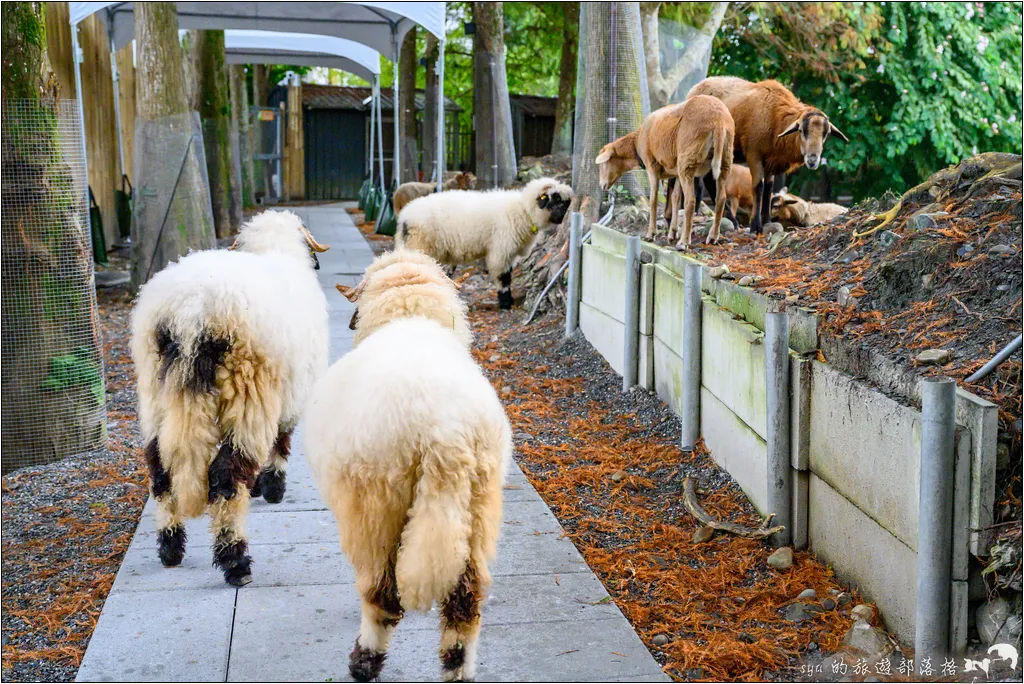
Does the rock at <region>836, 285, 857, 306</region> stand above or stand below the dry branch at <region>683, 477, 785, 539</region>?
above

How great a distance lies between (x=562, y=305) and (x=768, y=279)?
504 centimetres

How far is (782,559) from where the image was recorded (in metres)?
5.07

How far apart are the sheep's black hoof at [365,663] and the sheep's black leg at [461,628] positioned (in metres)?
0.25

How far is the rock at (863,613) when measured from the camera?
14.3ft

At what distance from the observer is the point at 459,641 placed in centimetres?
382

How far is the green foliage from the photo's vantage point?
19219mm

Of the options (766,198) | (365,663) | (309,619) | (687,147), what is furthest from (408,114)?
(365,663)

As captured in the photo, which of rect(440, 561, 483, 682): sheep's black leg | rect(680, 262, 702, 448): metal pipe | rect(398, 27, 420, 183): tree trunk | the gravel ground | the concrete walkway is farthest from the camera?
rect(398, 27, 420, 183): tree trunk

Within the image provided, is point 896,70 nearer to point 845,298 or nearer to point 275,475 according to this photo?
point 845,298

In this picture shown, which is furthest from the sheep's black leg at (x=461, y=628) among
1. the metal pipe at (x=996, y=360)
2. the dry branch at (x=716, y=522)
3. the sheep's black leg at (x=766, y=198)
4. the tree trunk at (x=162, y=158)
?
the tree trunk at (x=162, y=158)

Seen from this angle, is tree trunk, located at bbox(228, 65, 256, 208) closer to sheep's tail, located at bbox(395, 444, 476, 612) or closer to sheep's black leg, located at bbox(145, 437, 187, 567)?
sheep's black leg, located at bbox(145, 437, 187, 567)

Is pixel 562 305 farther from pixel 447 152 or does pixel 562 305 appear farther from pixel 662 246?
pixel 447 152

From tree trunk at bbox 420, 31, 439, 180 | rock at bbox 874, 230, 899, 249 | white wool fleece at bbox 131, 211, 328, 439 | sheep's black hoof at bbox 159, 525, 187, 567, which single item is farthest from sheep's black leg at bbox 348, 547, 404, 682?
tree trunk at bbox 420, 31, 439, 180

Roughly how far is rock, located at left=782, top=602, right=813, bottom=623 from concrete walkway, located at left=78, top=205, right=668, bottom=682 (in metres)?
0.74
